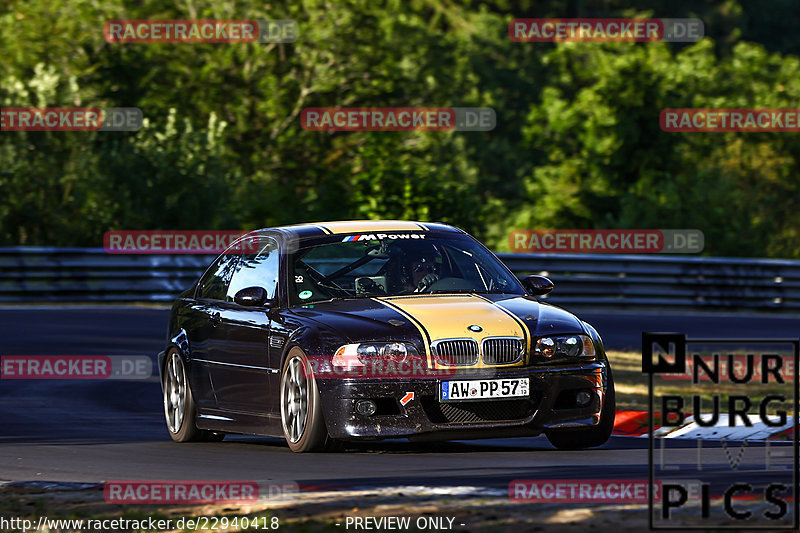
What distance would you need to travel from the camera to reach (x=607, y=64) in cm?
4319

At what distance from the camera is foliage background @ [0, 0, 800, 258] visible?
101 ft

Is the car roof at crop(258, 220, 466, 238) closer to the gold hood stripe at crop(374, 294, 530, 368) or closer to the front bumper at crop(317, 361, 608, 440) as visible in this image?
the gold hood stripe at crop(374, 294, 530, 368)

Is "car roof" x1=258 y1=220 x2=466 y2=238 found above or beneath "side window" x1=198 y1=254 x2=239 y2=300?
above

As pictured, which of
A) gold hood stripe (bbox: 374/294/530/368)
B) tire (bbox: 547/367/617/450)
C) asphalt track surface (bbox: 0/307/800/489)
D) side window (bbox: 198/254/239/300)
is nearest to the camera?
asphalt track surface (bbox: 0/307/800/489)

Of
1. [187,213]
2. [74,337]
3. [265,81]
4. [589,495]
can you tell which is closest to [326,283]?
[589,495]

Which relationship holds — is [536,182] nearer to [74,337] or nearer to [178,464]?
[74,337]

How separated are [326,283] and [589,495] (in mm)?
3690

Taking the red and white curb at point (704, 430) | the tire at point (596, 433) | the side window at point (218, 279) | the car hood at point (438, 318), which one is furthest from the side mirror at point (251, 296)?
the red and white curb at point (704, 430)

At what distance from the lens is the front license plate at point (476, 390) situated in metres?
9.84

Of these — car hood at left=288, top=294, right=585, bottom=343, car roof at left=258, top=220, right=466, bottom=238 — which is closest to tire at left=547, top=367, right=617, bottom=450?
car hood at left=288, top=294, right=585, bottom=343

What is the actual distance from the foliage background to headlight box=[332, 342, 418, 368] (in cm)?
2021

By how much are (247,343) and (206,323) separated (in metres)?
0.81

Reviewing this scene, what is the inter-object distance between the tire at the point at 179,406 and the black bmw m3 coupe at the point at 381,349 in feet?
0.05

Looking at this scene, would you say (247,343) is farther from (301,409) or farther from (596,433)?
(596,433)
